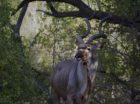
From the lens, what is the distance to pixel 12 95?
1257 cm

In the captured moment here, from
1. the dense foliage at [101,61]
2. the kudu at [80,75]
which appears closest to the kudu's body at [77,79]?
the kudu at [80,75]

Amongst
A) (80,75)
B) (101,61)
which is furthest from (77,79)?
(101,61)

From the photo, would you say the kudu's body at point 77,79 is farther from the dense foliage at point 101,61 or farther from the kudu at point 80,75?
the dense foliage at point 101,61

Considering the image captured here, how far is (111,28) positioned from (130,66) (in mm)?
1035

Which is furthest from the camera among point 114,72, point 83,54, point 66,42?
point 66,42

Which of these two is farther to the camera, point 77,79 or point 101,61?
point 101,61

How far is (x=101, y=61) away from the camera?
1336 centimetres

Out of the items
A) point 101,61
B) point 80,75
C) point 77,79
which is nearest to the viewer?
point 80,75

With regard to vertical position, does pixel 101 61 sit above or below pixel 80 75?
below

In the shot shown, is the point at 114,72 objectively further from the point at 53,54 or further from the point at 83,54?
the point at 83,54

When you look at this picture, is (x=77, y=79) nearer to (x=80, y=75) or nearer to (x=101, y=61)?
(x=80, y=75)

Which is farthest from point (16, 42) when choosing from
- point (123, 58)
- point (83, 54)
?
point (83, 54)

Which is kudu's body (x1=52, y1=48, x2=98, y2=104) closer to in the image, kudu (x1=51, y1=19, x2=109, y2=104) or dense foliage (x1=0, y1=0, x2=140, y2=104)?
kudu (x1=51, y1=19, x2=109, y2=104)

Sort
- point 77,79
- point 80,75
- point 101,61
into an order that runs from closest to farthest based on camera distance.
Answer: point 80,75 → point 77,79 → point 101,61
